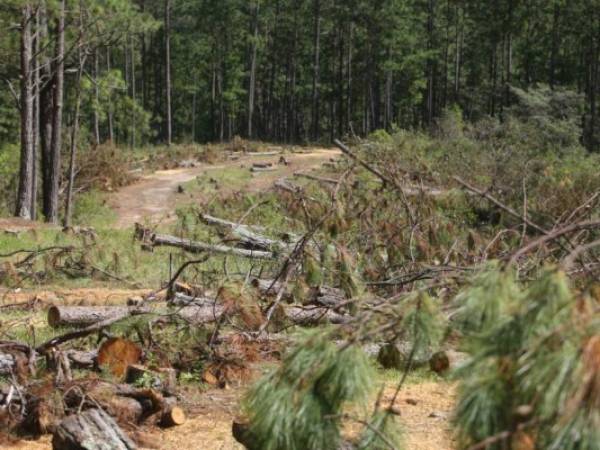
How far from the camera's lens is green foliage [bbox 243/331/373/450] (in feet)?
7.89

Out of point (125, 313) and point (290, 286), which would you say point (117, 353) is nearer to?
point (125, 313)

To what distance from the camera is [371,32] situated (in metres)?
47.8

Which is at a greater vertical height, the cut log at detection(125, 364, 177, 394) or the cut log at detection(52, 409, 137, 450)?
the cut log at detection(52, 409, 137, 450)

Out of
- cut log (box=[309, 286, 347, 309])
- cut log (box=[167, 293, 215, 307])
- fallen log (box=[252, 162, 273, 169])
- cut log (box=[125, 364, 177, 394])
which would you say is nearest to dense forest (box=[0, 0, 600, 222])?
fallen log (box=[252, 162, 273, 169])

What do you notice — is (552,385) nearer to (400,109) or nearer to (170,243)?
(170,243)

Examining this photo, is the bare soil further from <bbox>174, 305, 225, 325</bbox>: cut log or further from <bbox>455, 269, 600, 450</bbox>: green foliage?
<bbox>455, 269, 600, 450</bbox>: green foliage

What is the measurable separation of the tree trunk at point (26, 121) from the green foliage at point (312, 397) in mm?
16559

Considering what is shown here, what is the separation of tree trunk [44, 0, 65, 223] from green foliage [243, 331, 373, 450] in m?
16.4

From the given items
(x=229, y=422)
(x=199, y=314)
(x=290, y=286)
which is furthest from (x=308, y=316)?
(x=290, y=286)

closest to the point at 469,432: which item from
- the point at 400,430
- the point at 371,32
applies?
the point at 400,430

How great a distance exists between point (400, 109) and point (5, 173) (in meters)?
45.6

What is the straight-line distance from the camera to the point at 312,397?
2.43 meters

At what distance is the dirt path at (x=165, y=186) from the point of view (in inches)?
845

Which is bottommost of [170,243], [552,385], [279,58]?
[170,243]
